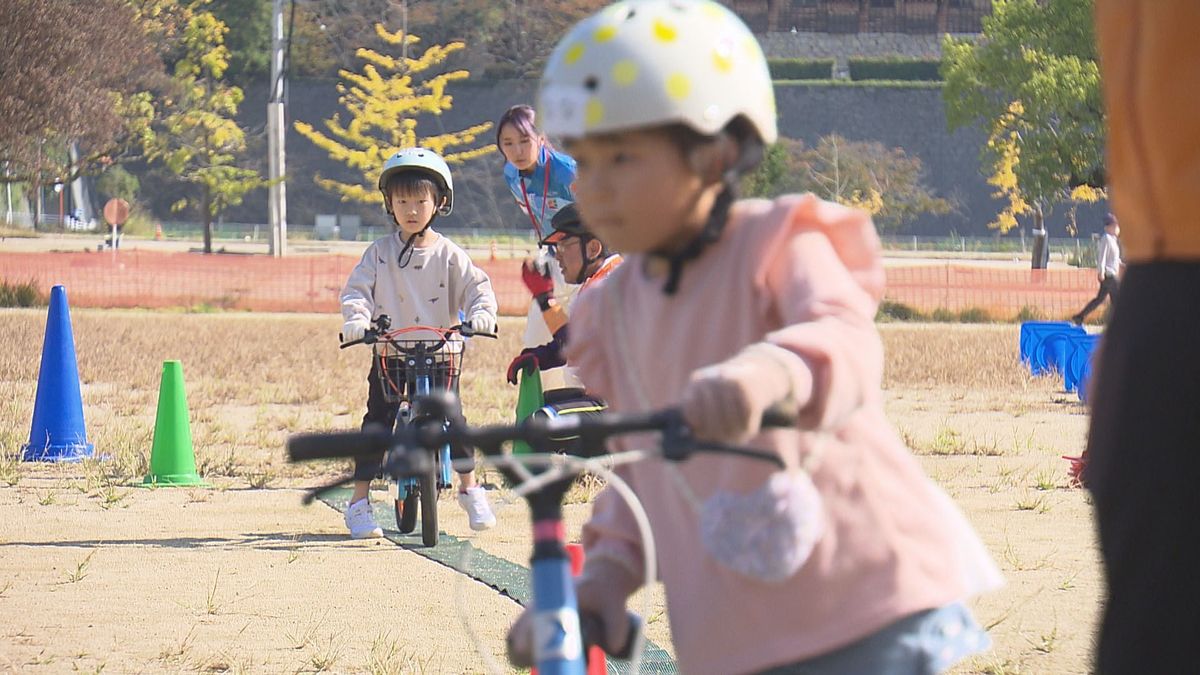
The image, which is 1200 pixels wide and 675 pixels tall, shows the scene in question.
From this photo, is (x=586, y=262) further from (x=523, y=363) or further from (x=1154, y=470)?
(x=1154, y=470)

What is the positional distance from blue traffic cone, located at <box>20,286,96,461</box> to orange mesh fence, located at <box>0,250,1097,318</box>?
1662cm

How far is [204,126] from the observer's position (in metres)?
50.8

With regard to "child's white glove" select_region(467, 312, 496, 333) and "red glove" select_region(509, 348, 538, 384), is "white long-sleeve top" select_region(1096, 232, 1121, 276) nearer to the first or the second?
"red glove" select_region(509, 348, 538, 384)

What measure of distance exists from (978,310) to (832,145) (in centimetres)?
3105

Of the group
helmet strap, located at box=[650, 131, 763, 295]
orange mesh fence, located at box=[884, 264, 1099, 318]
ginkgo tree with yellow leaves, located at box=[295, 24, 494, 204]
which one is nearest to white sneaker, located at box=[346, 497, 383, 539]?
helmet strap, located at box=[650, 131, 763, 295]

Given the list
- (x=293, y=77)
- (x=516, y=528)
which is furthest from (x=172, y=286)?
(x=293, y=77)

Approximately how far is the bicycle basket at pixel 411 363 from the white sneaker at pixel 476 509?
1.82 feet

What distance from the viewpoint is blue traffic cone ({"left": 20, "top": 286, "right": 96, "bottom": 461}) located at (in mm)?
10570

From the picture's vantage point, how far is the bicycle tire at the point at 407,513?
26.7ft

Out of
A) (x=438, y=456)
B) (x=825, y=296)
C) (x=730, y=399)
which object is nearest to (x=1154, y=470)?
(x=825, y=296)

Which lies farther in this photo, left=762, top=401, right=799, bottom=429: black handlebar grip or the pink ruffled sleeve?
the pink ruffled sleeve

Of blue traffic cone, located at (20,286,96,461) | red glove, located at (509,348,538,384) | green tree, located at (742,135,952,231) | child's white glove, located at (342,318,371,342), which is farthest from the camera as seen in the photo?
green tree, located at (742,135,952,231)

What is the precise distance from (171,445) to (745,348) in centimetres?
759

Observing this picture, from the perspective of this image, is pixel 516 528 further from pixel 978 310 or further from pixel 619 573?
pixel 978 310
